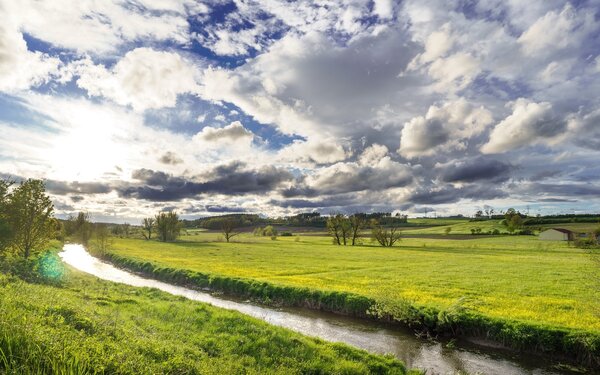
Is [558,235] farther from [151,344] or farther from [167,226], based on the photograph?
[151,344]

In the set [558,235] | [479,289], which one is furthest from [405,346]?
[558,235]

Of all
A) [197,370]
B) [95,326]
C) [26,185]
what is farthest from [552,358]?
[26,185]

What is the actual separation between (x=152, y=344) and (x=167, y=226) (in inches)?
4607

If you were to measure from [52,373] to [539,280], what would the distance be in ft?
147

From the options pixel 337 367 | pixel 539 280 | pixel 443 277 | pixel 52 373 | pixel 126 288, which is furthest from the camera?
pixel 443 277

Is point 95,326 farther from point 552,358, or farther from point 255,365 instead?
point 552,358

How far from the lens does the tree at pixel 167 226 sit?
398 feet

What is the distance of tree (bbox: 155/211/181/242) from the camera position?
121 metres

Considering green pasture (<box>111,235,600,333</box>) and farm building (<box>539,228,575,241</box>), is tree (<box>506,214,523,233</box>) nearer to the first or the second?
farm building (<box>539,228,575,241</box>)

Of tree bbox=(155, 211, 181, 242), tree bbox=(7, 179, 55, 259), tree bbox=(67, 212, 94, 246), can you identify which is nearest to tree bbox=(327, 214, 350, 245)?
tree bbox=(155, 211, 181, 242)

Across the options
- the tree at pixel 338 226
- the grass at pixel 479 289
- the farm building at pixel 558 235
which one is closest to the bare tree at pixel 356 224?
the tree at pixel 338 226

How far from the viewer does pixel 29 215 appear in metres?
39.7

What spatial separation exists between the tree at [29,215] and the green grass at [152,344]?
72.9ft

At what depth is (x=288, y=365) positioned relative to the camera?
13.7 m
